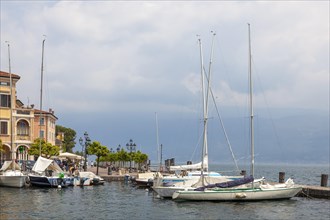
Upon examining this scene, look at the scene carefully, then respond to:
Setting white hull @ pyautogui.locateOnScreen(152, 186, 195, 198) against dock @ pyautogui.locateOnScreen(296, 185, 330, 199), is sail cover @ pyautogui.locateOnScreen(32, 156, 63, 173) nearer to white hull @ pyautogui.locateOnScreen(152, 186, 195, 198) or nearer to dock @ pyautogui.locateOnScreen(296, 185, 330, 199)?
white hull @ pyautogui.locateOnScreen(152, 186, 195, 198)

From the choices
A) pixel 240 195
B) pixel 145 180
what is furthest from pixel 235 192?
pixel 145 180

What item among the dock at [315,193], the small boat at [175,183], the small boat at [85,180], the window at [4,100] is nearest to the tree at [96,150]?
the window at [4,100]

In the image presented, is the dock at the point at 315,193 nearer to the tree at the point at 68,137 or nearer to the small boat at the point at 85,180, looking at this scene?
the small boat at the point at 85,180

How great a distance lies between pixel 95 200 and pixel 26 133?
36.7 meters

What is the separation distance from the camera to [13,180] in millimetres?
54938

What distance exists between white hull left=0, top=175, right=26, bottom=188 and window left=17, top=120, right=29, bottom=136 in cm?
2313

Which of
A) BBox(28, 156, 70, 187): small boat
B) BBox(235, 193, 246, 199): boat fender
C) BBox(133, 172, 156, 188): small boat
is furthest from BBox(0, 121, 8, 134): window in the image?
BBox(235, 193, 246, 199): boat fender

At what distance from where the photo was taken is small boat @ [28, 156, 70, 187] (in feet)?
181

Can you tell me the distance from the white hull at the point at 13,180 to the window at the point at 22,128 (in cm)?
2313

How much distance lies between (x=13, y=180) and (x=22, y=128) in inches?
964

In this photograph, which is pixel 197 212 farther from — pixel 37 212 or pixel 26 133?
pixel 26 133

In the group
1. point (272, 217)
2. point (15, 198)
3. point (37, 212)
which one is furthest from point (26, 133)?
point (272, 217)

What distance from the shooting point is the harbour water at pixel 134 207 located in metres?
35.8

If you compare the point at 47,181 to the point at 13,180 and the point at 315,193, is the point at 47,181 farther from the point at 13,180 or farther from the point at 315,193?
the point at 315,193
